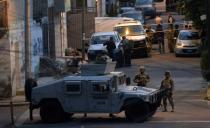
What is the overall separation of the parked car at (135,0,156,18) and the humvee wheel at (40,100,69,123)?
55.8 m

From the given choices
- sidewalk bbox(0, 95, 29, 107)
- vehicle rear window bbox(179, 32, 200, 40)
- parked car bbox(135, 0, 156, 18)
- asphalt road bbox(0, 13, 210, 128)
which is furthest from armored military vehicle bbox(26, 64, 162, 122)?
parked car bbox(135, 0, 156, 18)

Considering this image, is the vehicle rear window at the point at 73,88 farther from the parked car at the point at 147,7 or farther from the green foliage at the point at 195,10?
the parked car at the point at 147,7

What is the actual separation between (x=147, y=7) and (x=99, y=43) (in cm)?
3886

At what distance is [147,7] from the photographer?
83.1 m

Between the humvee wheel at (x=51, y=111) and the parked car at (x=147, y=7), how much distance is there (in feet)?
183

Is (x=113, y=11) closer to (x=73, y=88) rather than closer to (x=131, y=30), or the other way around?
(x=131, y=30)

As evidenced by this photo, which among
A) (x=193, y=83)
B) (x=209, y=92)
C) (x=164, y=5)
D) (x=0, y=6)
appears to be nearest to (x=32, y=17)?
(x=0, y=6)

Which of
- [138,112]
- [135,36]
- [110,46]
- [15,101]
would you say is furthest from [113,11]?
[138,112]

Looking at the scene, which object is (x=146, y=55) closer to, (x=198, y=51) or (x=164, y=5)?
(x=198, y=51)

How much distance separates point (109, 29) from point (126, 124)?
2908 cm

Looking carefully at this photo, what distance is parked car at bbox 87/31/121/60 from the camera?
4287 cm

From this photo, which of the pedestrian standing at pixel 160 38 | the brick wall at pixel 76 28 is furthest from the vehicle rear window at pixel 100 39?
the brick wall at pixel 76 28

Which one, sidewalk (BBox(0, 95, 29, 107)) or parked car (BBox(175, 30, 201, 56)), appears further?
parked car (BBox(175, 30, 201, 56))

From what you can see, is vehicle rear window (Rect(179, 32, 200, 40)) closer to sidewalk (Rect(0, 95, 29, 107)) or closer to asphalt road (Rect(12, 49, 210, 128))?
asphalt road (Rect(12, 49, 210, 128))
